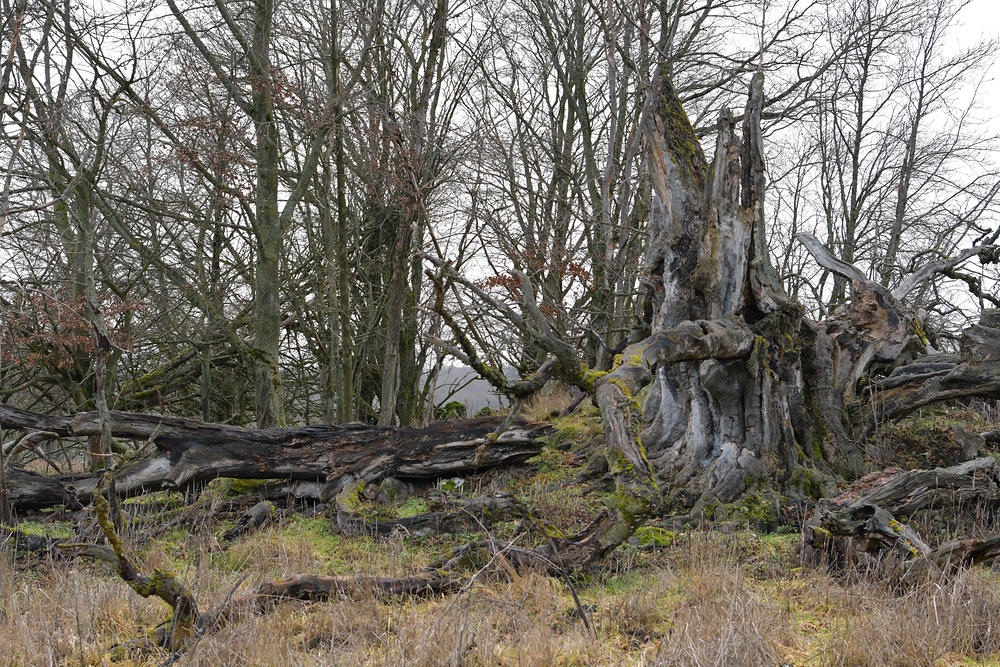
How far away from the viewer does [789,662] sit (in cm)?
377

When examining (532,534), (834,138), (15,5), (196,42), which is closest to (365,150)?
(196,42)

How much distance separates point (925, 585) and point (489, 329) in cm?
1059

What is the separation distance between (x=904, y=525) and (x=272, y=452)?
570cm

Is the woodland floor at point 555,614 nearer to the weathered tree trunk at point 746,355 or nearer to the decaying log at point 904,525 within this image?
the decaying log at point 904,525

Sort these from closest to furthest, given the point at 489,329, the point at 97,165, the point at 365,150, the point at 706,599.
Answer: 1. the point at 706,599
2. the point at 97,165
3. the point at 365,150
4. the point at 489,329

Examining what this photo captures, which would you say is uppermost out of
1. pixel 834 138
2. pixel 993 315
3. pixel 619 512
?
pixel 834 138

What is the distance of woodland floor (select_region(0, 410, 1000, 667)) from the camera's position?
12.2 feet

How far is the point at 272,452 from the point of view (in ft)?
26.7

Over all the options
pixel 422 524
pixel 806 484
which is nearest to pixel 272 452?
pixel 422 524

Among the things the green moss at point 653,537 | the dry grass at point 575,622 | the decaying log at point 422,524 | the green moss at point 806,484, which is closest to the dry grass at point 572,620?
the dry grass at point 575,622

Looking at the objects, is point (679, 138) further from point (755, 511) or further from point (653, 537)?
point (653, 537)

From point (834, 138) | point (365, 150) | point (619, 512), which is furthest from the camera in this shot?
point (834, 138)

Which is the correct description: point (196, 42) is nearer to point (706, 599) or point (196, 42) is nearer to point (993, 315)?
point (706, 599)

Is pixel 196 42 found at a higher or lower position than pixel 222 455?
higher
